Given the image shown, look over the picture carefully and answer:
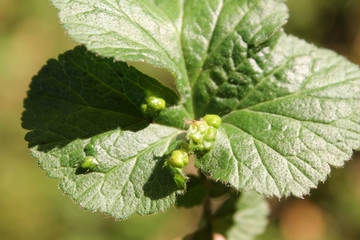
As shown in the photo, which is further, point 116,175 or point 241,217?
point 241,217

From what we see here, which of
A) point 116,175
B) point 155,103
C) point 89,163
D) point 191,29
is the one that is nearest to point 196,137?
point 155,103

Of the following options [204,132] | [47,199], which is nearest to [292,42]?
[204,132]

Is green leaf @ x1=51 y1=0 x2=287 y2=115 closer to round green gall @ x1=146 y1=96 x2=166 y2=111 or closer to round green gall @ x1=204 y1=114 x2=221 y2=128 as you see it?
round green gall @ x1=146 y1=96 x2=166 y2=111

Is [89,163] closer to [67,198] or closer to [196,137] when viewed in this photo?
[196,137]

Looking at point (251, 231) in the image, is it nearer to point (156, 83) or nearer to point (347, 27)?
point (156, 83)

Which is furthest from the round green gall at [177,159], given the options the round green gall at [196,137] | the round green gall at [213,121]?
the round green gall at [213,121]

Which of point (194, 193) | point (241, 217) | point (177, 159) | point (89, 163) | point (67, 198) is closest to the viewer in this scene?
point (177, 159)
